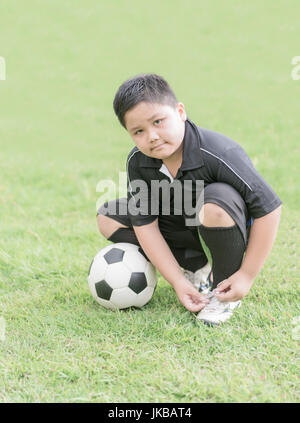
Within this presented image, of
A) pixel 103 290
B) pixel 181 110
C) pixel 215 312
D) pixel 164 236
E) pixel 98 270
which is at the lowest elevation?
pixel 215 312

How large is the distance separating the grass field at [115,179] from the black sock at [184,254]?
0.63 ft

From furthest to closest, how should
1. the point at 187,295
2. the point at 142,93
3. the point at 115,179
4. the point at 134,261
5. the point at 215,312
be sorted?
the point at 115,179, the point at 134,261, the point at 187,295, the point at 215,312, the point at 142,93

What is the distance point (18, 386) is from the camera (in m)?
2.10

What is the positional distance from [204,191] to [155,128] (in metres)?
0.39

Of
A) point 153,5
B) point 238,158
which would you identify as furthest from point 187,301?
point 153,5

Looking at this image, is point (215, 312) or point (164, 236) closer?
point (215, 312)

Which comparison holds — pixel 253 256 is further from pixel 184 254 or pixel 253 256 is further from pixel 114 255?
pixel 114 255

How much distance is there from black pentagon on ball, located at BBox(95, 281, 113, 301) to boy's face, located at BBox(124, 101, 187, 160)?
2.52 feet

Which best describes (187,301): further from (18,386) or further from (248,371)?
(18,386)

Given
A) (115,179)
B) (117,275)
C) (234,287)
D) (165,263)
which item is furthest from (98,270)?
(115,179)

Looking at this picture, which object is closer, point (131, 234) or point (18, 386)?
point (18, 386)

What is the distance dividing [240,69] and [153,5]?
442 cm

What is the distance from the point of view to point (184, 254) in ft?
9.57

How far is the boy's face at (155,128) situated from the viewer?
227 cm
